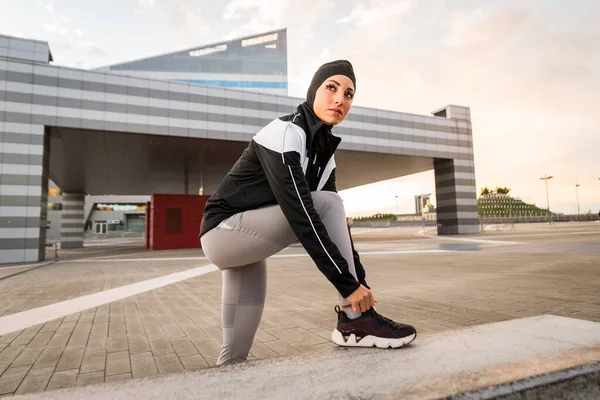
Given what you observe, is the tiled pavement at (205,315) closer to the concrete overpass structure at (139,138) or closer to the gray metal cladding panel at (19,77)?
the concrete overpass structure at (139,138)

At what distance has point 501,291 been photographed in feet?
14.2

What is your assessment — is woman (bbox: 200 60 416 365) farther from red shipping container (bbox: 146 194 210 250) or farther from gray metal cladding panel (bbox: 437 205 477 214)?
gray metal cladding panel (bbox: 437 205 477 214)

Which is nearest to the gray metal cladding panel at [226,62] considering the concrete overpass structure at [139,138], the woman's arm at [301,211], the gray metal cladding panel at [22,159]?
the concrete overpass structure at [139,138]

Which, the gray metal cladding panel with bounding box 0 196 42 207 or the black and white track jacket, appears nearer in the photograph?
the black and white track jacket

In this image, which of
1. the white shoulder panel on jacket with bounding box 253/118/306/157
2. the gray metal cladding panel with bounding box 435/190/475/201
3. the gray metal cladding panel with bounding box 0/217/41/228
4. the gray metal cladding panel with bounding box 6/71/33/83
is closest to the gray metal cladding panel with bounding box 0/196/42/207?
the gray metal cladding panel with bounding box 0/217/41/228

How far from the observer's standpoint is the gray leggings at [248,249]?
156 centimetres

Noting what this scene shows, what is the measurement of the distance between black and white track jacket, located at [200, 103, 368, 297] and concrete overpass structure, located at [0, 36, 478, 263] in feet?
47.7

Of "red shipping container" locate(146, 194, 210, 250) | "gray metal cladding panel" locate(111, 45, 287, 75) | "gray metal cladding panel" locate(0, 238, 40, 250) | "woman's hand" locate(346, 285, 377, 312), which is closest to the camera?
"woman's hand" locate(346, 285, 377, 312)

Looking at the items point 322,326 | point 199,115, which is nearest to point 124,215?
point 199,115

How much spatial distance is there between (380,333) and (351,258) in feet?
1.15

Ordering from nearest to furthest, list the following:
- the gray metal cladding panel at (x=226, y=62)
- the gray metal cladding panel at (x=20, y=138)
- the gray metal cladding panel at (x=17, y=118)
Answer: the gray metal cladding panel at (x=20, y=138), the gray metal cladding panel at (x=17, y=118), the gray metal cladding panel at (x=226, y=62)

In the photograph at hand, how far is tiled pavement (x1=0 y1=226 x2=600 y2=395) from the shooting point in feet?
7.23

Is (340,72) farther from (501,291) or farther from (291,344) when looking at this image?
(501,291)

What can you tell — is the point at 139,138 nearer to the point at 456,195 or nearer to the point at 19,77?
the point at 19,77
